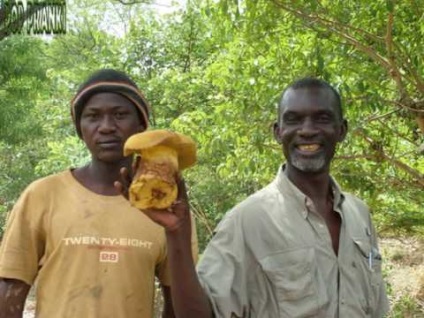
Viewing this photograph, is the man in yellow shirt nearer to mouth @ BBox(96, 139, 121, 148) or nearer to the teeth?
mouth @ BBox(96, 139, 121, 148)

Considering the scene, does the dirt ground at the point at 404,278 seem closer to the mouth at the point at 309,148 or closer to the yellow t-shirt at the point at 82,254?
the yellow t-shirt at the point at 82,254

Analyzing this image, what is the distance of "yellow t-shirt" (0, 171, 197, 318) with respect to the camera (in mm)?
1870

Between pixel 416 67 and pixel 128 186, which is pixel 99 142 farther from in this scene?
pixel 416 67

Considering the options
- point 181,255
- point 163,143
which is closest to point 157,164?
point 163,143

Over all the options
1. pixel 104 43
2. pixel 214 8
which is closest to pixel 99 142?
pixel 214 8

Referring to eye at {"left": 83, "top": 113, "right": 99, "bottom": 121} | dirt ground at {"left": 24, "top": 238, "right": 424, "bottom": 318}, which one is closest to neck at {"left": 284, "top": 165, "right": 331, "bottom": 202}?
eye at {"left": 83, "top": 113, "right": 99, "bottom": 121}

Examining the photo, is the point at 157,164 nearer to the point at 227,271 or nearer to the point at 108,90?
the point at 227,271

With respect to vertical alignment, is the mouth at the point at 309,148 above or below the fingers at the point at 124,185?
above

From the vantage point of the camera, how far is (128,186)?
61.9 inches

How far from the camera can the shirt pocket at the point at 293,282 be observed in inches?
68.4

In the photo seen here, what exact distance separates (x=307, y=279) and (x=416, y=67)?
112 inches

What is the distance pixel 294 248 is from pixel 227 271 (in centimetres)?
21

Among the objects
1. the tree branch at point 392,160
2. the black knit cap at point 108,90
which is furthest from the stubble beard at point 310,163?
the tree branch at point 392,160

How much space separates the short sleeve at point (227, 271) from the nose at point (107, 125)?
45 cm
